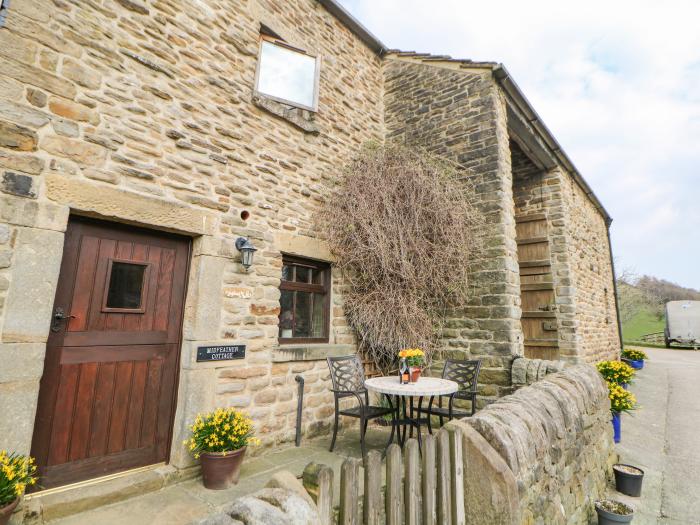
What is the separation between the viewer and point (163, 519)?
2578 mm

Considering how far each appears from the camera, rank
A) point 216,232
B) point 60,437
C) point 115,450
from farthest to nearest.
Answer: point 216,232, point 115,450, point 60,437

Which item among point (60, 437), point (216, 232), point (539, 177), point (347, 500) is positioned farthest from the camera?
point (539, 177)

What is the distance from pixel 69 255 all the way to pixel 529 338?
760 centimetres

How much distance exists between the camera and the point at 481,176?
213 inches

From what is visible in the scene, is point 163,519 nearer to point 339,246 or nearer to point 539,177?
point 339,246

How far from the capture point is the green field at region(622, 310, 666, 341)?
2664 centimetres

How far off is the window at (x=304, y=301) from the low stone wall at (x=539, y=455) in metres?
2.62

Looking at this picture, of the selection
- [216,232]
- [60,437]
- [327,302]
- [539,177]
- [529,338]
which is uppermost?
[539,177]

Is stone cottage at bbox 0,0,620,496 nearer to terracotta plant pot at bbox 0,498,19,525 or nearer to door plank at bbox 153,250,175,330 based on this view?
door plank at bbox 153,250,175,330

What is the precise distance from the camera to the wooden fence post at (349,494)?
1525 millimetres

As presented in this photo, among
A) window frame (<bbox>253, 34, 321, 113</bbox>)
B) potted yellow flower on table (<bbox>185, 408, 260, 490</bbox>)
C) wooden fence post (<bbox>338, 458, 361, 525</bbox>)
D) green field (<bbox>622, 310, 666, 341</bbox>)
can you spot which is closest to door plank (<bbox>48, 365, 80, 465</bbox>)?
potted yellow flower on table (<bbox>185, 408, 260, 490</bbox>)

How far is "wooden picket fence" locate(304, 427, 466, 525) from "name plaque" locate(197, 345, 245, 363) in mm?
2164

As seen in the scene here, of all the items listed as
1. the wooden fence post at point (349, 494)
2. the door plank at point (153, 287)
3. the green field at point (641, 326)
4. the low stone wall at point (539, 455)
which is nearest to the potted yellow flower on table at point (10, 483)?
the door plank at point (153, 287)

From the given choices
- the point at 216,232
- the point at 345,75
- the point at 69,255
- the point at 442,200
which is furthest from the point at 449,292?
the point at 69,255
